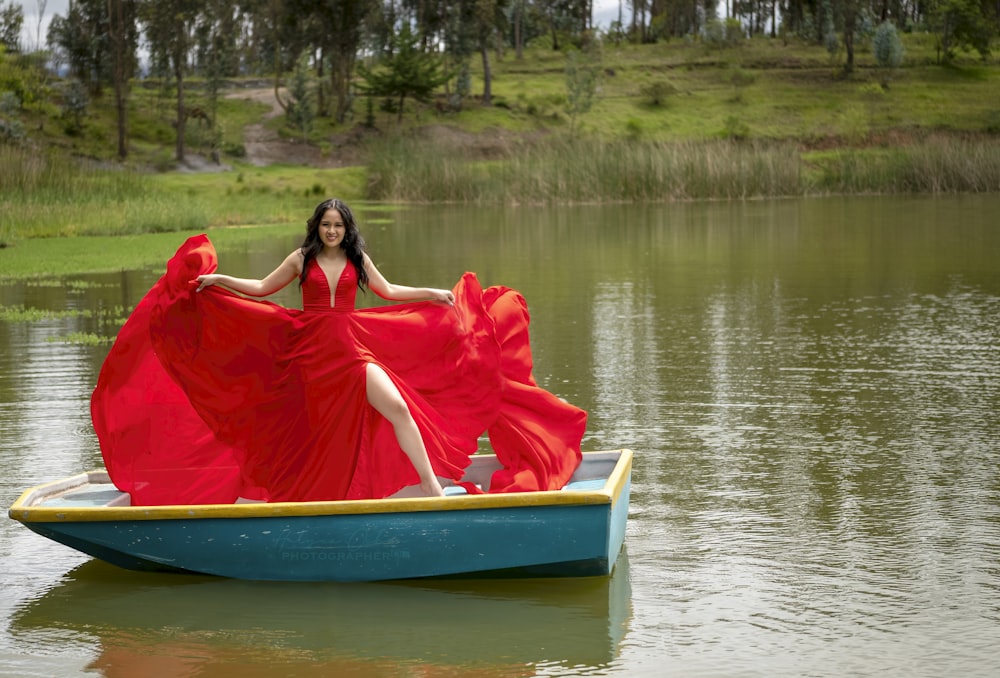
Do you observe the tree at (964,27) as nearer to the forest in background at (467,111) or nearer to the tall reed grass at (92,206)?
the forest in background at (467,111)

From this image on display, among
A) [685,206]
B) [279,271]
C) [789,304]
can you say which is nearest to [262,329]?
[279,271]

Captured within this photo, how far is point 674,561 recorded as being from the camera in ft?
20.8

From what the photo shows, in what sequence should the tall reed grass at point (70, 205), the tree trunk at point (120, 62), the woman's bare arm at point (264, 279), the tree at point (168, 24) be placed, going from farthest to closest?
1. the tree at point (168, 24)
2. the tree trunk at point (120, 62)
3. the tall reed grass at point (70, 205)
4. the woman's bare arm at point (264, 279)

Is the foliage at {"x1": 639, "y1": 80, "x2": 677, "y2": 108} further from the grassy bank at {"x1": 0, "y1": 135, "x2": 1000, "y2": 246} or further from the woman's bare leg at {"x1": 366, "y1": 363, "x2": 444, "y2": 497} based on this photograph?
the woman's bare leg at {"x1": 366, "y1": 363, "x2": 444, "y2": 497}

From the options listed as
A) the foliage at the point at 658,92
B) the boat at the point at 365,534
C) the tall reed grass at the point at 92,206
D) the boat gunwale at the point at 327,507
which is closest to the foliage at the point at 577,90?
the foliage at the point at 658,92

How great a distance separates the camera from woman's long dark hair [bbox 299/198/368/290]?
620 centimetres

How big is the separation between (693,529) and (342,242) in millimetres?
2273

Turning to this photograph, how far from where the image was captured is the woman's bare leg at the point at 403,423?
5988 mm

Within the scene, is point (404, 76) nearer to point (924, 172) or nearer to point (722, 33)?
point (722, 33)

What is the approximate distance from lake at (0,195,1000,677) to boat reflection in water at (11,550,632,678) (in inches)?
0.5

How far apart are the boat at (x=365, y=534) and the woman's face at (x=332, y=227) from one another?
1.23 metres

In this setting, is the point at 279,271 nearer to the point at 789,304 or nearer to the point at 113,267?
the point at 789,304

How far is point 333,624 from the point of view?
5.71 m

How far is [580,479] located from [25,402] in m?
5.53
